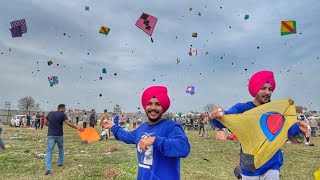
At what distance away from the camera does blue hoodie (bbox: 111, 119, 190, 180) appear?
379cm

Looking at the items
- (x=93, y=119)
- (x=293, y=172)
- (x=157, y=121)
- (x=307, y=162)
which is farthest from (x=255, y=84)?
(x=93, y=119)

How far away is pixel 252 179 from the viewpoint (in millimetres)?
4922

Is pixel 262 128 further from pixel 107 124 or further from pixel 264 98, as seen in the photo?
pixel 107 124

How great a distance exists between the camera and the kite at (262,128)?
466 cm

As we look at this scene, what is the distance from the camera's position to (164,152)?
380 cm

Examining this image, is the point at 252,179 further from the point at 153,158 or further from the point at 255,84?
the point at 153,158

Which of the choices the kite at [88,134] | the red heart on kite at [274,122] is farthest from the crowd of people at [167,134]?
the kite at [88,134]

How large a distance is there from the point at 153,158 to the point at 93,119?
2526cm

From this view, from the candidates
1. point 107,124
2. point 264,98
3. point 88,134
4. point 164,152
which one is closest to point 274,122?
point 264,98

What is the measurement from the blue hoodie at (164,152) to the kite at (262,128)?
0.96m

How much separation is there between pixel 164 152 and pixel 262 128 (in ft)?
5.34

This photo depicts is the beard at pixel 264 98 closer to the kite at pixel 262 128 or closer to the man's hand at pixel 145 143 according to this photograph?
→ the kite at pixel 262 128

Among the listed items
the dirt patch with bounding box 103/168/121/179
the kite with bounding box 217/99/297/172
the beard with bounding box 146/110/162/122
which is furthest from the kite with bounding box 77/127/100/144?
the beard with bounding box 146/110/162/122

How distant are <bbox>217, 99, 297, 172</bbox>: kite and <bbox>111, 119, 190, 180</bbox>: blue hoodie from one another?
37.9 inches
